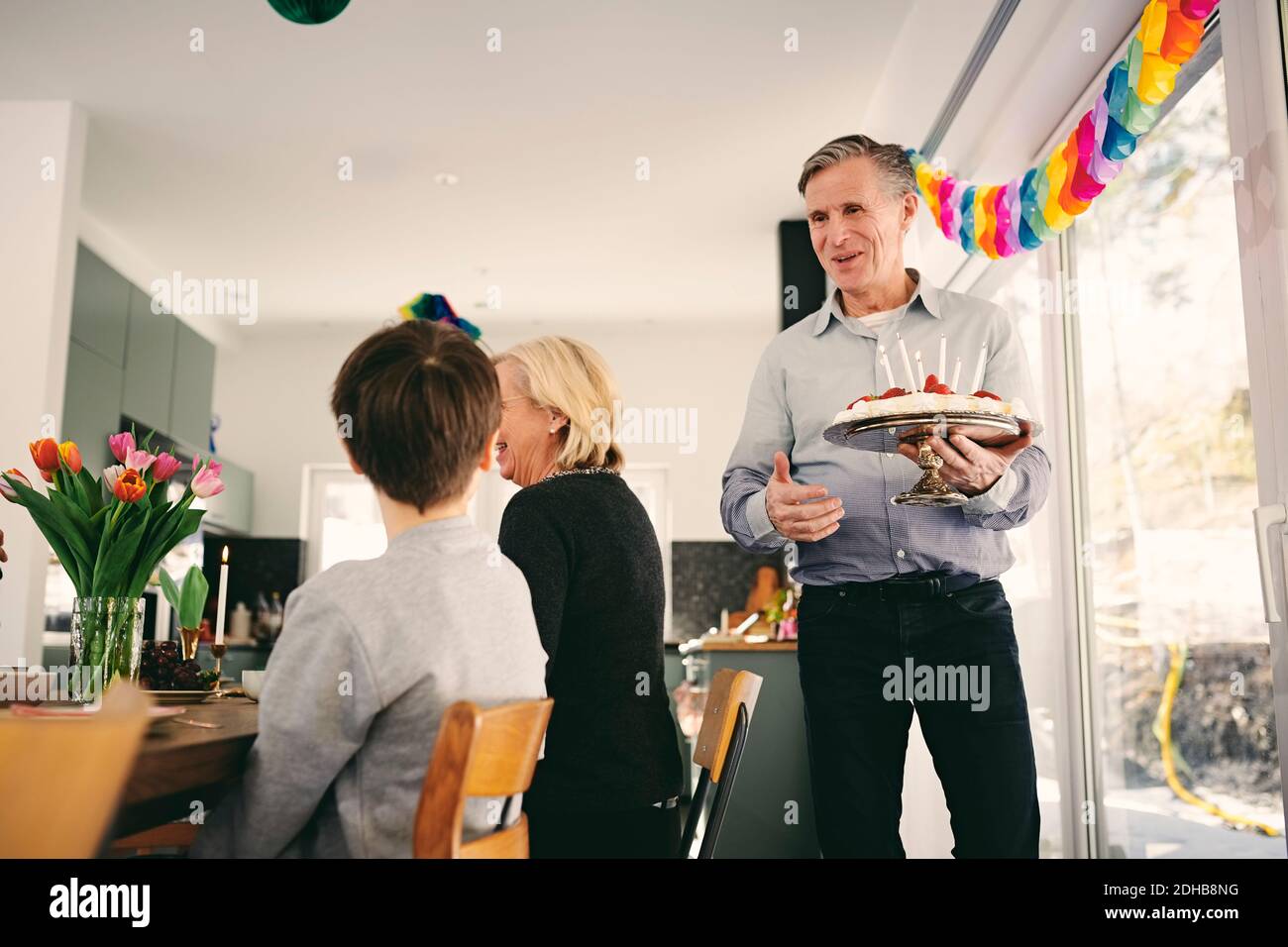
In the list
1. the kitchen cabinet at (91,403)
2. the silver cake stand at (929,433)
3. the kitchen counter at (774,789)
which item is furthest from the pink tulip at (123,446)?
Result: the kitchen cabinet at (91,403)

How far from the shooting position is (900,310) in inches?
71.4

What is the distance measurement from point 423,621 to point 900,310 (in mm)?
1115

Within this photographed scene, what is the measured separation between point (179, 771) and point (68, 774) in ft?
0.41

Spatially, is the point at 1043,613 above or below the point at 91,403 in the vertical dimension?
below

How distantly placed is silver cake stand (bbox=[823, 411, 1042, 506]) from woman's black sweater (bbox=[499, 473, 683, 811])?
13.9 inches

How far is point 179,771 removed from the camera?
93 cm

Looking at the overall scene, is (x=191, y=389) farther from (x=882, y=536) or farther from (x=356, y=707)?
(x=356, y=707)

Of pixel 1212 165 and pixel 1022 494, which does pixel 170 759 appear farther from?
pixel 1212 165

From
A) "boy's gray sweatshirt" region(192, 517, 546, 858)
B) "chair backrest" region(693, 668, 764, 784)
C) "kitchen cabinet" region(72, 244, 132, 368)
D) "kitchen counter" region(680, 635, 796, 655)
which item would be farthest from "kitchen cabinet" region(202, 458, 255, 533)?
"boy's gray sweatshirt" region(192, 517, 546, 858)

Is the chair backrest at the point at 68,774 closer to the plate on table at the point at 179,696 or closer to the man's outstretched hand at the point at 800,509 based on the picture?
the plate on table at the point at 179,696

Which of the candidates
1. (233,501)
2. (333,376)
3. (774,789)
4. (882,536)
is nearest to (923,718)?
(882,536)

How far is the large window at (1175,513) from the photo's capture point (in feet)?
6.37

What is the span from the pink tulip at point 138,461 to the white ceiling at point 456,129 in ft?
7.25
